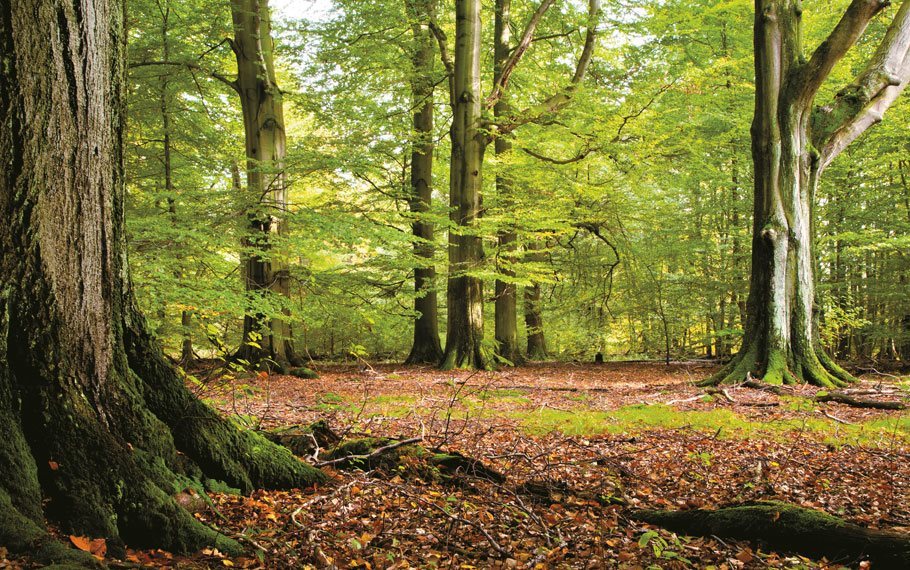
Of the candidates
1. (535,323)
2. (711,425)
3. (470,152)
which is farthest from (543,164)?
(711,425)

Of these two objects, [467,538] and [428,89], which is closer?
[467,538]

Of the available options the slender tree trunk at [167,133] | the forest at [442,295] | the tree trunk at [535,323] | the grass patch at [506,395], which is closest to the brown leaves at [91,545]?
the forest at [442,295]

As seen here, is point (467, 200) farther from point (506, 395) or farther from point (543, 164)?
point (506, 395)

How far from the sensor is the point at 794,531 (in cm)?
290

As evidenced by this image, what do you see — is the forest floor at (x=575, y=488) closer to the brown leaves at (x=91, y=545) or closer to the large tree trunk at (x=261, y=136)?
the brown leaves at (x=91, y=545)

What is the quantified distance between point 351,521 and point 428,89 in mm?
13912

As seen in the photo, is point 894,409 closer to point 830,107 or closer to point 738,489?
point 738,489

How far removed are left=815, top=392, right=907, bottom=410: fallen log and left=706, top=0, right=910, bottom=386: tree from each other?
114 cm

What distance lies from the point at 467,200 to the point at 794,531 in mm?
11016

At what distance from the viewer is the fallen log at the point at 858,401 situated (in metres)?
7.11

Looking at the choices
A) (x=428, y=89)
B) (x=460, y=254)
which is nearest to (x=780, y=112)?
(x=460, y=254)

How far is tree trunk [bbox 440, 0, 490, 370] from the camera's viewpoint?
13133 mm

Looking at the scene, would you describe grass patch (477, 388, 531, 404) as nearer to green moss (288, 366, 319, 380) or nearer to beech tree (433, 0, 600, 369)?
beech tree (433, 0, 600, 369)

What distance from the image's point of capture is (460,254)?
1348 cm
